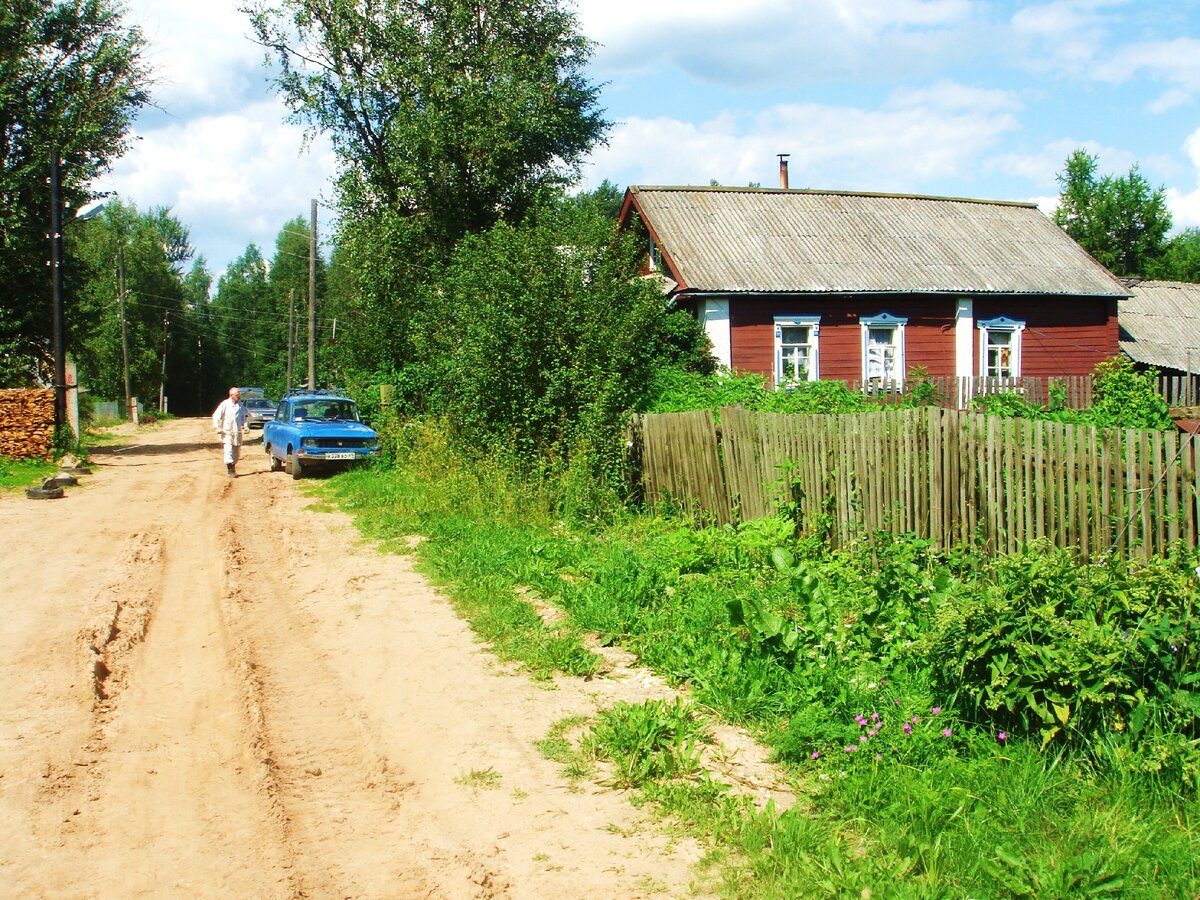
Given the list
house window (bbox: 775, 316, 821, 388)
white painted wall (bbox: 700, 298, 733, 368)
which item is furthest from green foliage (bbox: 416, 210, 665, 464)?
house window (bbox: 775, 316, 821, 388)

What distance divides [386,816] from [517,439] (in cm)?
901

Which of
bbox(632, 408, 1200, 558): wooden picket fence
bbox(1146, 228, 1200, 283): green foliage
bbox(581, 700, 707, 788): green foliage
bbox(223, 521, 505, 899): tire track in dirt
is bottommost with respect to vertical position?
bbox(223, 521, 505, 899): tire track in dirt

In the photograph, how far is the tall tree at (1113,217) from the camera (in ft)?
150

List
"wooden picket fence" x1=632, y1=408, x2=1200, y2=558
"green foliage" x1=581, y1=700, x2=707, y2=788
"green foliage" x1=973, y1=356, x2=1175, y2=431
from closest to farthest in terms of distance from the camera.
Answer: "green foliage" x1=581, y1=700, x2=707, y2=788 < "wooden picket fence" x1=632, y1=408, x2=1200, y2=558 < "green foliage" x1=973, y1=356, x2=1175, y2=431

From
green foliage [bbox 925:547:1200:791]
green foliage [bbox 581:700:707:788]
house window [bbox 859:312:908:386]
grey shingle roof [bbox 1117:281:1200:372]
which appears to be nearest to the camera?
green foliage [bbox 925:547:1200:791]

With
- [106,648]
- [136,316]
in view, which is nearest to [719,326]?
[106,648]

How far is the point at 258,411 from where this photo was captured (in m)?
38.3

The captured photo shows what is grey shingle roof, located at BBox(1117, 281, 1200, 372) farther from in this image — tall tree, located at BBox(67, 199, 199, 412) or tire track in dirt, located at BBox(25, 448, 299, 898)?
tall tree, located at BBox(67, 199, 199, 412)

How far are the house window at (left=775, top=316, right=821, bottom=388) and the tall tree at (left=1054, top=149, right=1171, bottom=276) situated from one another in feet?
104

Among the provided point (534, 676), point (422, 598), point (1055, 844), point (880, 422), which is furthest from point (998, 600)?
point (422, 598)

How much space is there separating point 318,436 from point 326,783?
45.2 feet

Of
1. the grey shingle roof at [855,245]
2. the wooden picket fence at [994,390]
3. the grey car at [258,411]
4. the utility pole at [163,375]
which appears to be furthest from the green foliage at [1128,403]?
the utility pole at [163,375]

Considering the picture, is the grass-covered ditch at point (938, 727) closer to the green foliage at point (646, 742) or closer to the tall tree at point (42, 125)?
the green foliage at point (646, 742)

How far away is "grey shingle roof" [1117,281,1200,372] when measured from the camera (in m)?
26.3
